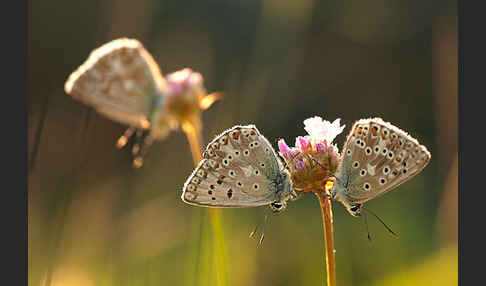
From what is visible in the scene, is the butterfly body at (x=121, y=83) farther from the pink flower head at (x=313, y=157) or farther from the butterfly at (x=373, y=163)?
the butterfly at (x=373, y=163)

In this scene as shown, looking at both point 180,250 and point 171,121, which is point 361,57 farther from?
point 171,121

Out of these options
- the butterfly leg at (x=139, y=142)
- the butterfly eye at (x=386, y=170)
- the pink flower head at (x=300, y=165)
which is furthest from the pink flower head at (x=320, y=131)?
the butterfly leg at (x=139, y=142)

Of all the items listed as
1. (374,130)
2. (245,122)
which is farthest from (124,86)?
(374,130)

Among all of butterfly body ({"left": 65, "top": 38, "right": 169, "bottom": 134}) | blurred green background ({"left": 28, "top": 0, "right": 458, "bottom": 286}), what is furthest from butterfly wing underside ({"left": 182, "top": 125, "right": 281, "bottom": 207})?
butterfly body ({"left": 65, "top": 38, "right": 169, "bottom": 134})

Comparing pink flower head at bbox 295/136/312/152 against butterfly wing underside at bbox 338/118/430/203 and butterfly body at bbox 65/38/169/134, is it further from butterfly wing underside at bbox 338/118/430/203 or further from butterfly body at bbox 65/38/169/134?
butterfly body at bbox 65/38/169/134
